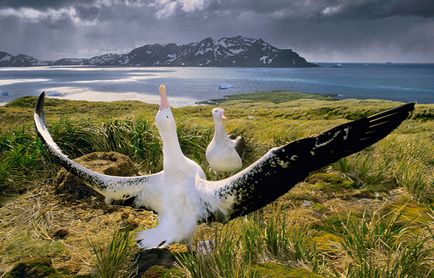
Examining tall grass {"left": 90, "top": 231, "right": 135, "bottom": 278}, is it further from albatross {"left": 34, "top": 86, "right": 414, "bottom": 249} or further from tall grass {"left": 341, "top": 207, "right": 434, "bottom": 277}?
tall grass {"left": 341, "top": 207, "right": 434, "bottom": 277}

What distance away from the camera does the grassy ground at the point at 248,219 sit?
113 inches

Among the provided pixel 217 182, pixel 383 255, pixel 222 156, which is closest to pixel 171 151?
pixel 217 182

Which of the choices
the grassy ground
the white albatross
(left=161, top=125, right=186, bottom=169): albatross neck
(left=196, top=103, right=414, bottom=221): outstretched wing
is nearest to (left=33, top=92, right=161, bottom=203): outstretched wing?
(left=161, top=125, right=186, bottom=169): albatross neck

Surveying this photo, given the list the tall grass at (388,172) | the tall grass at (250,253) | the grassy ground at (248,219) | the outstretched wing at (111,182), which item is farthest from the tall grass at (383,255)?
the outstretched wing at (111,182)

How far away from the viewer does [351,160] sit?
6.29m

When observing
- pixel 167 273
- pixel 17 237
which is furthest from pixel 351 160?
pixel 17 237

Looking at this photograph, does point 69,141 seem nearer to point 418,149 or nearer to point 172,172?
point 172,172

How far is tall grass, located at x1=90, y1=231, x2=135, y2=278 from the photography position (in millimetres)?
2961

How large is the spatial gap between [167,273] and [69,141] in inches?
188

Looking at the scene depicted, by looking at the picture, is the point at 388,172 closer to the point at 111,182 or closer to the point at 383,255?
the point at 383,255

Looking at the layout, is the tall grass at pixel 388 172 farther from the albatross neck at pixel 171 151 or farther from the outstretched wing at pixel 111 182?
the outstretched wing at pixel 111 182

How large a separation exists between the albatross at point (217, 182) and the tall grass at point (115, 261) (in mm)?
213

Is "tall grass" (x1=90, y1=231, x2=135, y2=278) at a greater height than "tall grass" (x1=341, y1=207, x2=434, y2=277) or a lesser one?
lesser

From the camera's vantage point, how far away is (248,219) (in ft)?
12.9
